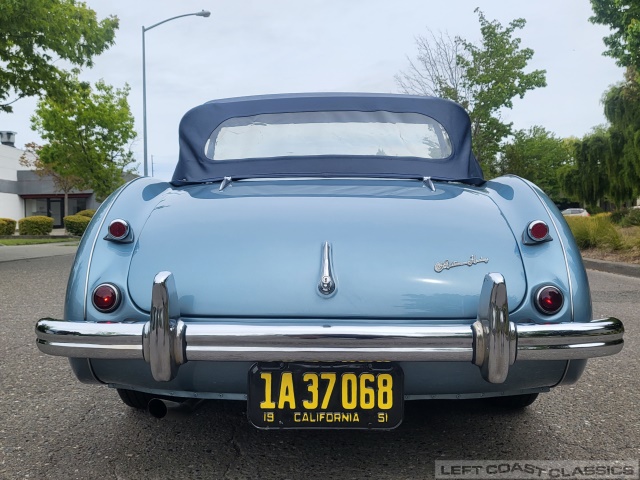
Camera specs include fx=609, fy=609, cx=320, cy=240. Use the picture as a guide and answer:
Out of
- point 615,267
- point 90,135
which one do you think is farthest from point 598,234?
point 90,135

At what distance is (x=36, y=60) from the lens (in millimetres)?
12359

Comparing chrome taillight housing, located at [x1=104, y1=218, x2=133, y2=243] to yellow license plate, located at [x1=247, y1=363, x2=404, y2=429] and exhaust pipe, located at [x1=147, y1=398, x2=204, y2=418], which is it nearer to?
exhaust pipe, located at [x1=147, y1=398, x2=204, y2=418]

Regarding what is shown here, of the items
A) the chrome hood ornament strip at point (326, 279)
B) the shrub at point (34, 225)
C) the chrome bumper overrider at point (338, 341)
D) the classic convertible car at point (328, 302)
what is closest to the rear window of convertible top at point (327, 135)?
the classic convertible car at point (328, 302)

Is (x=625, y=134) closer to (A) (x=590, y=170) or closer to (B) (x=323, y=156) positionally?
(A) (x=590, y=170)

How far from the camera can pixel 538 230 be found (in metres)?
2.30

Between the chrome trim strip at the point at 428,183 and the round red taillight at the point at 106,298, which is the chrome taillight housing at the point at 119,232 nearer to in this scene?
the round red taillight at the point at 106,298

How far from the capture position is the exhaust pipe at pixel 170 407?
230 cm

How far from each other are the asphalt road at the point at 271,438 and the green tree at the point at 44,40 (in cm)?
965

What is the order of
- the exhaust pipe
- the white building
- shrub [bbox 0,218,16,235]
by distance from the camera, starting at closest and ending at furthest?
the exhaust pipe → shrub [bbox 0,218,16,235] → the white building

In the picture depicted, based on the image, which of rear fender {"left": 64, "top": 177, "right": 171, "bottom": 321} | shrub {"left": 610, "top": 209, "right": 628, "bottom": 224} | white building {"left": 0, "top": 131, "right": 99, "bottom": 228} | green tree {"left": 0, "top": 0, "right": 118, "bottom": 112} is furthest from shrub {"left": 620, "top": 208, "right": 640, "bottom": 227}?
white building {"left": 0, "top": 131, "right": 99, "bottom": 228}

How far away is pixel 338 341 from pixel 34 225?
31.4 metres

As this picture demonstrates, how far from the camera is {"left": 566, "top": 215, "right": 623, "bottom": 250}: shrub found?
42.8ft

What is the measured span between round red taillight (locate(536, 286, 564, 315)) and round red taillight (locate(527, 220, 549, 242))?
0.22 meters

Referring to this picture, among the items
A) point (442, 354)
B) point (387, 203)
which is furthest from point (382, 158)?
point (442, 354)
